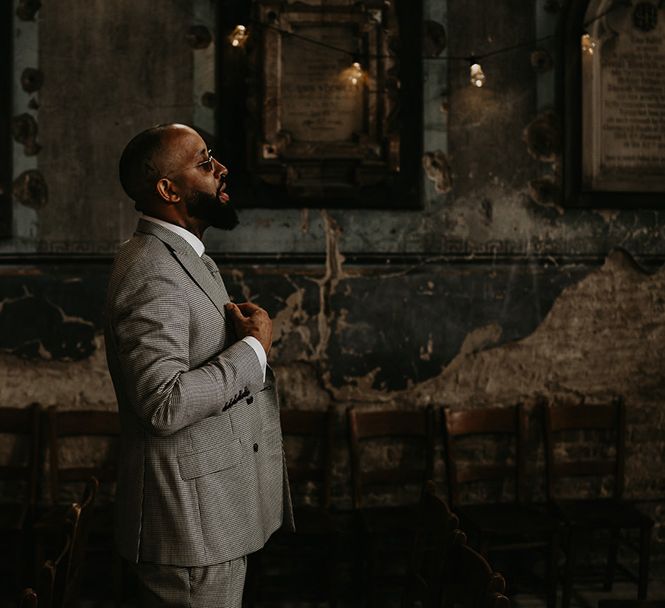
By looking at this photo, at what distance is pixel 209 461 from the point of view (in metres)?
1.92

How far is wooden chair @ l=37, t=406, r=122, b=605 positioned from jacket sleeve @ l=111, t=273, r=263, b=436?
2059mm

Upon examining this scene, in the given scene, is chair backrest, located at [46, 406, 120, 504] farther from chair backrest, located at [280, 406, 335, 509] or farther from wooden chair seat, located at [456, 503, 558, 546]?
wooden chair seat, located at [456, 503, 558, 546]

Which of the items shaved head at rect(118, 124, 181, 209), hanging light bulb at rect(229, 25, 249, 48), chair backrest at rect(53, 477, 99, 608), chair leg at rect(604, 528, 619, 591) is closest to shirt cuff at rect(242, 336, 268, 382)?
shaved head at rect(118, 124, 181, 209)

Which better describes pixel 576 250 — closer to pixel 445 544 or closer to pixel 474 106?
pixel 474 106

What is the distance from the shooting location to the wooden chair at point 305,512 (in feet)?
12.3

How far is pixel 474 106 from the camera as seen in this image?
4.13 meters

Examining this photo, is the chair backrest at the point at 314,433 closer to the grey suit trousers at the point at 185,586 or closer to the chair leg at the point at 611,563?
the chair leg at the point at 611,563

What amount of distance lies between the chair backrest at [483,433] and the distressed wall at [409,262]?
16 centimetres

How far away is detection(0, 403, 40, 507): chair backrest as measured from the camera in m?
3.80

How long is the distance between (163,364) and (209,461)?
0.96 ft

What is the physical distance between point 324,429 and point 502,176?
64.9 inches

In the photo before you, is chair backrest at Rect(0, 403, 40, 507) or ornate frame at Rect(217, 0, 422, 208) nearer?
chair backrest at Rect(0, 403, 40, 507)

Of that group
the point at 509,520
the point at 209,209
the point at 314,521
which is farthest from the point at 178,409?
the point at 509,520

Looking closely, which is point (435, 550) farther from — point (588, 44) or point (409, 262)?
point (588, 44)
